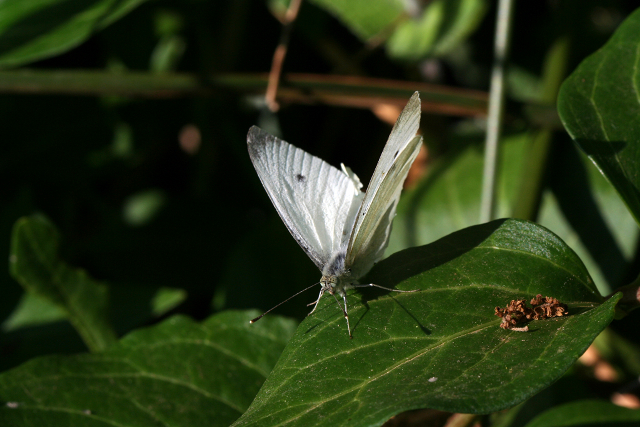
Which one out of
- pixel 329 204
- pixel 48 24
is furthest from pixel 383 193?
pixel 48 24

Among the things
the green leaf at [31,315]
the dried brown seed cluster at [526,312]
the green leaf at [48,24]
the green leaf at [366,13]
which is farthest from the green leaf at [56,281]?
the green leaf at [366,13]

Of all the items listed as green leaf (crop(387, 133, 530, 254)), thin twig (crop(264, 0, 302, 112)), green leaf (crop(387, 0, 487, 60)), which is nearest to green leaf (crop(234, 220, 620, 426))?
green leaf (crop(387, 133, 530, 254))

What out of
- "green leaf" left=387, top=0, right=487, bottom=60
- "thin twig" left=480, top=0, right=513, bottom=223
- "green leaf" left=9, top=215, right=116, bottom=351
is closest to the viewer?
"green leaf" left=9, top=215, right=116, bottom=351

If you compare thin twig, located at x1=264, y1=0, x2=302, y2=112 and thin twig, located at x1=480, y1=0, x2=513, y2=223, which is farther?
thin twig, located at x1=264, y1=0, x2=302, y2=112

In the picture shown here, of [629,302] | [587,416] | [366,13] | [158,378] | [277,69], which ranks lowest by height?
[587,416]

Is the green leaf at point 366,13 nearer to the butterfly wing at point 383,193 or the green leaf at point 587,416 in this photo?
the butterfly wing at point 383,193

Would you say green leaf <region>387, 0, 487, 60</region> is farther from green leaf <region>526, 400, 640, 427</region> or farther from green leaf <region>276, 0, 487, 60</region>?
green leaf <region>526, 400, 640, 427</region>

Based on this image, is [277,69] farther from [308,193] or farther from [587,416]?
[587,416]
